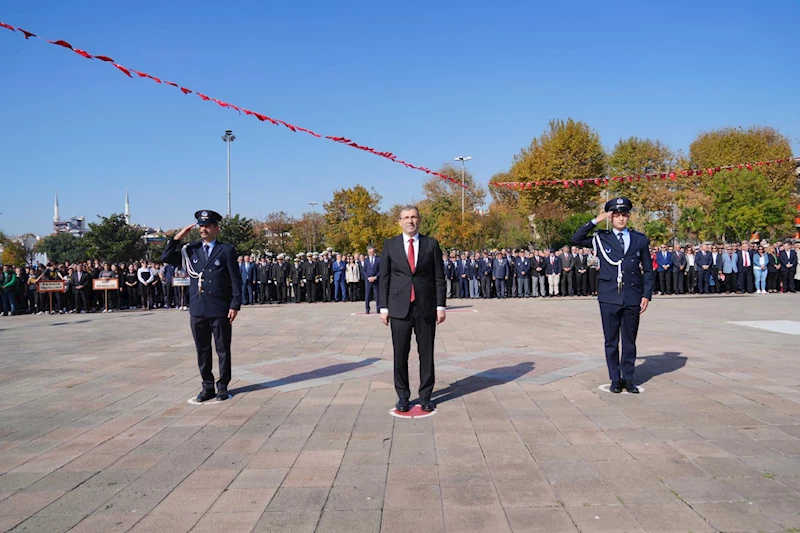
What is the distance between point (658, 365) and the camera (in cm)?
764

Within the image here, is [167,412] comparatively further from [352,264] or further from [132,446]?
[352,264]

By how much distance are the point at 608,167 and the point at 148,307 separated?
45896 mm

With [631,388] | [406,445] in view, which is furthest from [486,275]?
[406,445]

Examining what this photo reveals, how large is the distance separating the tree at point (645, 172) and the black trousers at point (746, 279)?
2815 centimetres

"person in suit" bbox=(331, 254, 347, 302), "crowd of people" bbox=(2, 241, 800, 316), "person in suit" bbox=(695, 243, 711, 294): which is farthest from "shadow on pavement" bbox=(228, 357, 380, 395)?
"person in suit" bbox=(695, 243, 711, 294)

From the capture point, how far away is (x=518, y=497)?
138 inches

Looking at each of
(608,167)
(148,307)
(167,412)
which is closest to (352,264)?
(148,307)

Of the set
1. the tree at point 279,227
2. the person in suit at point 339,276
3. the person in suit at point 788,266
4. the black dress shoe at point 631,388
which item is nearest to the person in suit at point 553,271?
the person in suit at point 339,276

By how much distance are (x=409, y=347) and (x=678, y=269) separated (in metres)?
19.6

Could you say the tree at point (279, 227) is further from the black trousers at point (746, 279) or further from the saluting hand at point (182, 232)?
the saluting hand at point (182, 232)

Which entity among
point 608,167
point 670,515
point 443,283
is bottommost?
point 670,515

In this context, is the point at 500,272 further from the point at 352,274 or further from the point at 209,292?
the point at 209,292

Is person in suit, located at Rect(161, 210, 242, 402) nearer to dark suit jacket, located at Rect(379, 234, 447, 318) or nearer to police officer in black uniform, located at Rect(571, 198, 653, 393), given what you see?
dark suit jacket, located at Rect(379, 234, 447, 318)

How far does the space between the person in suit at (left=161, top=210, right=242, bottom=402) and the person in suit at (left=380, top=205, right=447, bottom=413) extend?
1.79m
